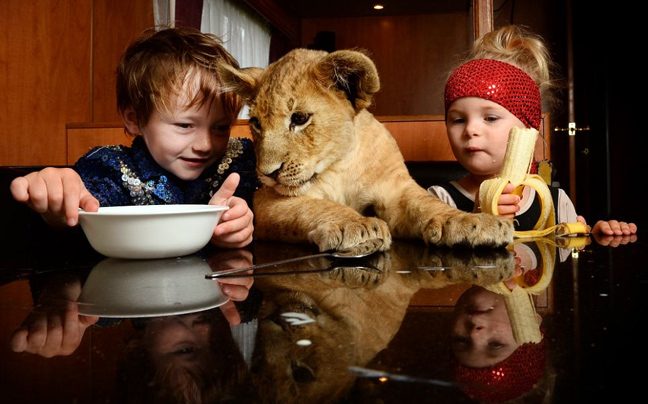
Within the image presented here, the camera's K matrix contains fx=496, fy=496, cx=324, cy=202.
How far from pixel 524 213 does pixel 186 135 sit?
941mm

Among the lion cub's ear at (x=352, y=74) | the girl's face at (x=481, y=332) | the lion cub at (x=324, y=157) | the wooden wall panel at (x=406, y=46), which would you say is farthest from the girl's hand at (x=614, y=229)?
the wooden wall panel at (x=406, y=46)

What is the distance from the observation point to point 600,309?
1.38 feet

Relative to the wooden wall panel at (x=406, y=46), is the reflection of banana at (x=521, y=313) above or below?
below

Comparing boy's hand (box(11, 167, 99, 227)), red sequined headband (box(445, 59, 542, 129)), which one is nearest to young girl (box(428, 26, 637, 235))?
red sequined headband (box(445, 59, 542, 129))

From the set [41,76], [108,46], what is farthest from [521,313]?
[108,46]

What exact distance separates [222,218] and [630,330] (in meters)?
0.72

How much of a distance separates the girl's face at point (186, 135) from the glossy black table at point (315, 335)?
0.65 m

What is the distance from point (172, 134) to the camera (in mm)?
1280

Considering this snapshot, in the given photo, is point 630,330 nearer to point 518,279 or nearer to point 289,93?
point 518,279

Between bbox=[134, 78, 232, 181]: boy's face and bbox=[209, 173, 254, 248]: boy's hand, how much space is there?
14.4 inches

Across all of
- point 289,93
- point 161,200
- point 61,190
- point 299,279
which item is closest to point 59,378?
point 299,279

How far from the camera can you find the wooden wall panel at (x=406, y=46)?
6.43m

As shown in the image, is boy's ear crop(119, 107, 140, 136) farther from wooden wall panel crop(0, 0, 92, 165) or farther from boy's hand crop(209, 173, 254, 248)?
wooden wall panel crop(0, 0, 92, 165)

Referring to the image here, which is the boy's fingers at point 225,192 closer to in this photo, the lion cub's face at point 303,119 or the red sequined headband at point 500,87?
the lion cub's face at point 303,119
